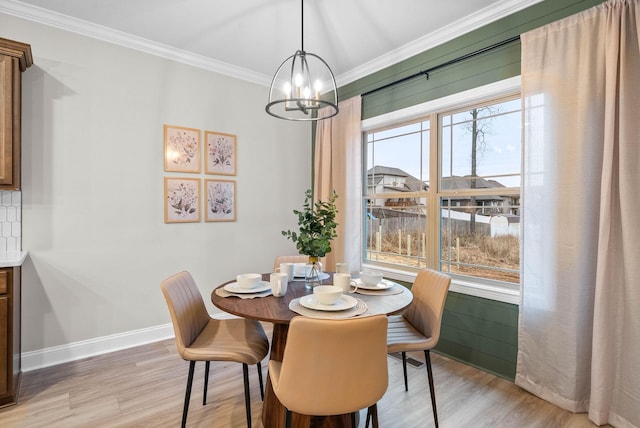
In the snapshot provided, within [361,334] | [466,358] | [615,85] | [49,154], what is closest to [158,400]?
[361,334]

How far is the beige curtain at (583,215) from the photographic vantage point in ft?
6.07

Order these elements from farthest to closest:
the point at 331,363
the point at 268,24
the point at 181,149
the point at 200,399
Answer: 1. the point at 181,149
2. the point at 268,24
3. the point at 200,399
4. the point at 331,363

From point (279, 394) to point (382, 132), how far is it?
2846 millimetres

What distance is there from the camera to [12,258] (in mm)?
2227

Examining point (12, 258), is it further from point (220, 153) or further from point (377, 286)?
point (377, 286)

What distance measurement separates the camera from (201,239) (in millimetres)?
3426

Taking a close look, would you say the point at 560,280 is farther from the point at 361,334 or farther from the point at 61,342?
the point at 61,342

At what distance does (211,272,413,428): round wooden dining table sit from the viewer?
5.21 ft

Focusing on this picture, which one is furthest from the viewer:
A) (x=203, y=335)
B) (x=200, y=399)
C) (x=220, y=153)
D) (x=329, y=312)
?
(x=220, y=153)

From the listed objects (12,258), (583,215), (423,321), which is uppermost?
(583,215)

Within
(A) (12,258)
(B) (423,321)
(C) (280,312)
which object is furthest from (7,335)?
(B) (423,321)

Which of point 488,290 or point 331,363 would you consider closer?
point 331,363

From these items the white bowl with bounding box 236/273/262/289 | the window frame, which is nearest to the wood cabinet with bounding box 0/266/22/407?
the white bowl with bounding box 236/273/262/289

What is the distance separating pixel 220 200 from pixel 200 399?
6.30ft
